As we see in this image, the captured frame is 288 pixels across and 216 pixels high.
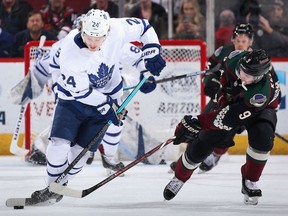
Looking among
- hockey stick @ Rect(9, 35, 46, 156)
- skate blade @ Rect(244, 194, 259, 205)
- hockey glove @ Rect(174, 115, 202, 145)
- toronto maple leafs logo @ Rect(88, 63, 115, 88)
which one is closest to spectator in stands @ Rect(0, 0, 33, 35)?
hockey stick @ Rect(9, 35, 46, 156)

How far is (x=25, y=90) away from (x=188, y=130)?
2482 mm

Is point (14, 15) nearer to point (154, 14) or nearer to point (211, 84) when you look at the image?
point (154, 14)

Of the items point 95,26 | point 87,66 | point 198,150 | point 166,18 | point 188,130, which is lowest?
point 166,18

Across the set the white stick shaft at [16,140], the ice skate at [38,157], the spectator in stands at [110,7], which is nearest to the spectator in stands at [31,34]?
the spectator in stands at [110,7]

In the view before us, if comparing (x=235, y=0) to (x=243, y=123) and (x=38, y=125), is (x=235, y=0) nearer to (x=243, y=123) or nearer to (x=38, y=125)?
(x=38, y=125)

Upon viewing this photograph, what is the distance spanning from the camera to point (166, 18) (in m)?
7.62

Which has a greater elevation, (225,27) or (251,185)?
(251,185)

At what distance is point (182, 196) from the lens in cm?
521

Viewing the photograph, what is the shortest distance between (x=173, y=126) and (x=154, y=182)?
1.29 m

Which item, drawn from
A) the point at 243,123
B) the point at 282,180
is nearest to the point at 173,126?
the point at 282,180

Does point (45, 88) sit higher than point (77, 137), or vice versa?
point (77, 137)

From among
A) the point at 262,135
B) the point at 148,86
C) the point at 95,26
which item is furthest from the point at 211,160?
the point at 95,26

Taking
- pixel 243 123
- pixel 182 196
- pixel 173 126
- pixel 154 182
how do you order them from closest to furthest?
pixel 243 123
pixel 182 196
pixel 154 182
pixel 173 126

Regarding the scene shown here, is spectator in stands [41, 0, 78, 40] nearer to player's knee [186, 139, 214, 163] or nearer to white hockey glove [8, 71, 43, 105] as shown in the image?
white hockey glove [8, 71, 43, 105]
